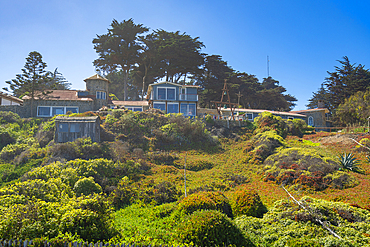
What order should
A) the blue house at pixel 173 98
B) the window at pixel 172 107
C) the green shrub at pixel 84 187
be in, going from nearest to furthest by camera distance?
the green shrub at pixel 84 187
the blue house at pixel 173 98
the window at pixel 172 107

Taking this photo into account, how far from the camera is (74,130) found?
71.2 ft

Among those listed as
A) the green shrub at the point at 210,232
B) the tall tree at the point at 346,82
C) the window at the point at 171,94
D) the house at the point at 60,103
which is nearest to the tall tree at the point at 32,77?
the house at the point at 60,103

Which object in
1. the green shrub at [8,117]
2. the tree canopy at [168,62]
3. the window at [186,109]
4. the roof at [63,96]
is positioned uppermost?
the tree canopy at [168,62]

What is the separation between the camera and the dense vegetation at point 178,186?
275 inches

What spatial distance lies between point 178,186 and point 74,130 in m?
12.4

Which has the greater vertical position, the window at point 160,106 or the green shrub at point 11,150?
the window at point 160,106

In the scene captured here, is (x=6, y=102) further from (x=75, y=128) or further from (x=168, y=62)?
(x=168, y=62)

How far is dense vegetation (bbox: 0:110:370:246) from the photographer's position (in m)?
7.00

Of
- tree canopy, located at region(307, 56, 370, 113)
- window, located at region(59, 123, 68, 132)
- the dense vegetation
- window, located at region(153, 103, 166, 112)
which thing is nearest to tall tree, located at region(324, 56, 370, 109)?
tree canopy, located at region(307, 56, 370, 113)

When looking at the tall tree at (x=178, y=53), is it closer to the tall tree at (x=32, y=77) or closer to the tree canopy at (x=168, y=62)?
the tree canopy at (x=168, y=62)

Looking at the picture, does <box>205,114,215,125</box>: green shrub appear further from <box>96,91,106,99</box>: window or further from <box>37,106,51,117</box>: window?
<box>37,106,51,117</box>: window

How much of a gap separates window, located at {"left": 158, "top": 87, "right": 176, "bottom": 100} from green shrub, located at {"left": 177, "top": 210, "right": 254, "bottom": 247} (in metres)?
30.1

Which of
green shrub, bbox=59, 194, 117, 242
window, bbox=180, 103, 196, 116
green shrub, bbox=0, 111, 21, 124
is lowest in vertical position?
green shrub, bbox=59, 194, 117, 242

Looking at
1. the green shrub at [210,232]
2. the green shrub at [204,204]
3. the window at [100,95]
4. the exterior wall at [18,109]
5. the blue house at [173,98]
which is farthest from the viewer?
the window at [100,95]
